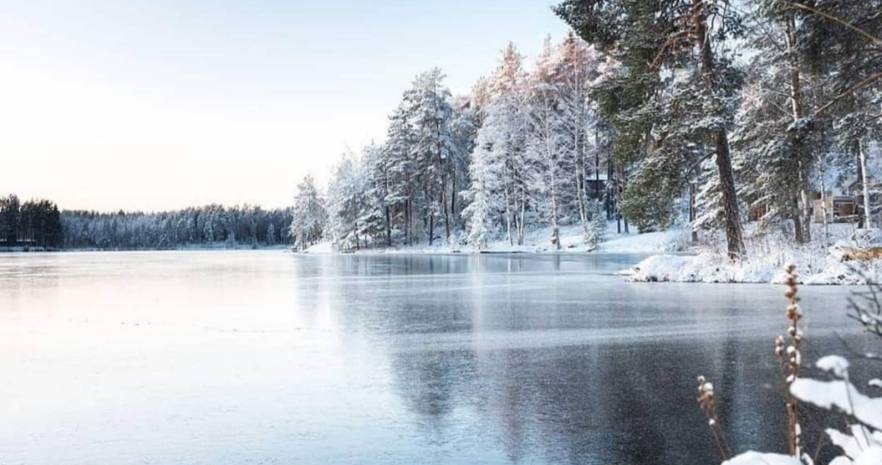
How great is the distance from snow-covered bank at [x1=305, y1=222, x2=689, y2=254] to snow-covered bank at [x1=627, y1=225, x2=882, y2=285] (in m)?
21.8

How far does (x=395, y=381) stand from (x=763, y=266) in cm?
1447

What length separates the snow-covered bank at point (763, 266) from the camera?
1666cm

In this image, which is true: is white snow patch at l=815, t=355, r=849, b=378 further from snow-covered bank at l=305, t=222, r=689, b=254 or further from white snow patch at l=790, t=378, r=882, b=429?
snow-covered bank at l=305, t=222, r=689, b=254

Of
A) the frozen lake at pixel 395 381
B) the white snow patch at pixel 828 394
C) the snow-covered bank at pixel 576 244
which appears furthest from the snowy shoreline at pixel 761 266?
the snow-covered bank at pixel 576 244

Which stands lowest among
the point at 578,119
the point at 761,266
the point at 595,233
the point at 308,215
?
the point at 761,266

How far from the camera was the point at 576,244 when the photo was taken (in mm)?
49906

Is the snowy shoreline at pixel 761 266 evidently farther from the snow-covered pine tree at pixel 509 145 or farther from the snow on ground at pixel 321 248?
the snow on ground at pixel 321 248

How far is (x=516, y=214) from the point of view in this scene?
5728cm

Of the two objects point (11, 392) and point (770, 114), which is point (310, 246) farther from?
point (11, 392)

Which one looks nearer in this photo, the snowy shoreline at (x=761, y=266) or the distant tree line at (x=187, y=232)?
the snowy shoreline at (x=761, y=266)

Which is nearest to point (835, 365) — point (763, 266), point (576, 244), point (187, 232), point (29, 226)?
point (763, 266)

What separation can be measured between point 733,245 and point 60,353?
16893 mm

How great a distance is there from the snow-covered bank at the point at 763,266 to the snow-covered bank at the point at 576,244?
858 inches

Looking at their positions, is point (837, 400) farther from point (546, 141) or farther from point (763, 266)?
point (546, 141)
